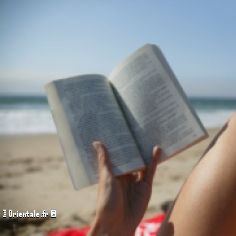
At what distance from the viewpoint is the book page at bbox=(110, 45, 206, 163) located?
1034 millimetres

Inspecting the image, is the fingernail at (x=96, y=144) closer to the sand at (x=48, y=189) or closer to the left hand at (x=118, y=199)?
the left hand at (x=118, y=199)

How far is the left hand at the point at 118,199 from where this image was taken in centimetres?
98

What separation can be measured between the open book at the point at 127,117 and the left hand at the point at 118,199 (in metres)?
0.02

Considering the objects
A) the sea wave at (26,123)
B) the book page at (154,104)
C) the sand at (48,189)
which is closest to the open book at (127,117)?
the book page at (154,104)

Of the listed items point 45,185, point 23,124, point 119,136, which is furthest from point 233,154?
point 23,124

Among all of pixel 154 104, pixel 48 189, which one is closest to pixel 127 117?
pixel 154 104

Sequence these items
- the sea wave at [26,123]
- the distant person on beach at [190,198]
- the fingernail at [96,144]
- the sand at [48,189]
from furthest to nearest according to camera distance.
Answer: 1. the sea wave at [26,123]
2. the sand at [48,189]
3. the fingernail at [96,144]
4. the distant person on beach at [190,198]

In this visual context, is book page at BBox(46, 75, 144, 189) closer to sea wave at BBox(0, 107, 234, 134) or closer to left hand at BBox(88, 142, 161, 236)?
left hand at BBox(88, 142, 161, 236)

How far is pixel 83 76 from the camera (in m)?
1.09

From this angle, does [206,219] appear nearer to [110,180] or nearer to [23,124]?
[110,180]

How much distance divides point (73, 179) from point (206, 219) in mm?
297

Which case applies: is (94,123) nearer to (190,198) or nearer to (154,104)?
(154,104)

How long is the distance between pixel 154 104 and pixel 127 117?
8 cm

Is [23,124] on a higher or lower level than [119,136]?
lower
